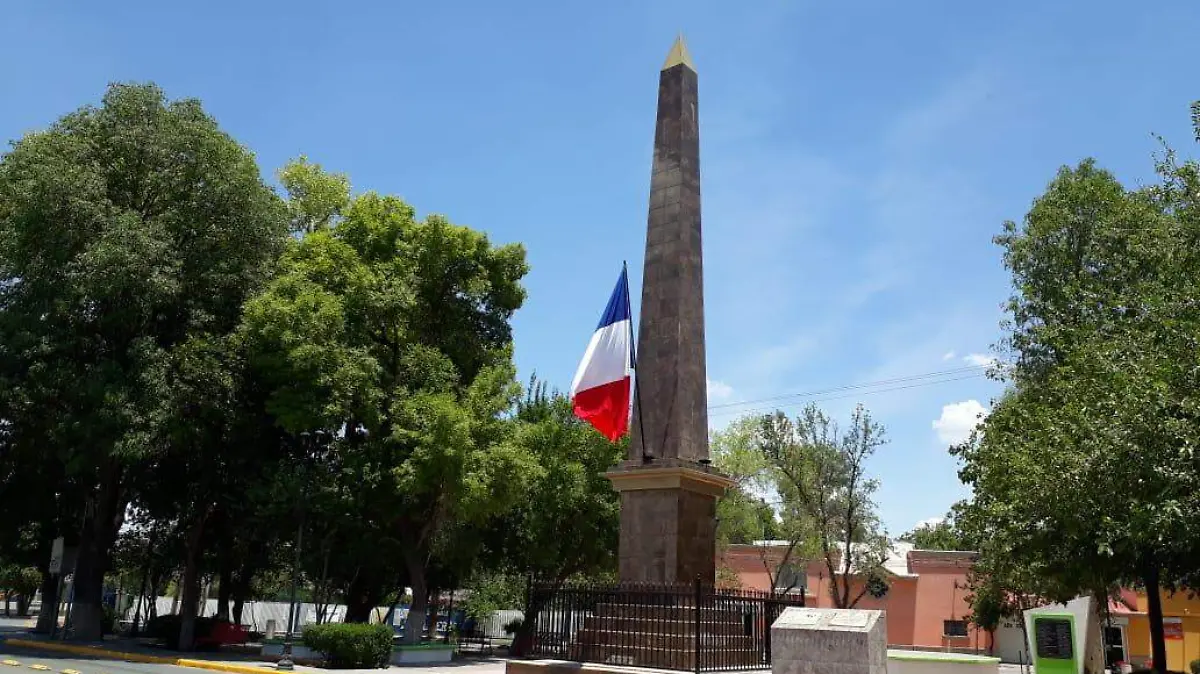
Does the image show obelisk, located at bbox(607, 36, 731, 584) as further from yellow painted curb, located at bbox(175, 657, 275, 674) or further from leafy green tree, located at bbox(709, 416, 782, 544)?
leafy green tree, located at bbox(709, 416, 782, 544)

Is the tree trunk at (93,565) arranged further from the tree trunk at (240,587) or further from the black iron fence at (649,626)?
the black iron fence at (649,626)

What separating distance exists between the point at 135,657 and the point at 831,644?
19.3m

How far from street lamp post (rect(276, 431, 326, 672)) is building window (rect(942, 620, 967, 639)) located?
29831mm

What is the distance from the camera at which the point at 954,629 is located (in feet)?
140

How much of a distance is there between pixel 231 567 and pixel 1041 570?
1049 inches

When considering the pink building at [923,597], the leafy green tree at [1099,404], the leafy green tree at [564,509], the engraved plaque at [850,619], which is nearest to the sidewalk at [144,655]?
the leafy green tree at [564,509]

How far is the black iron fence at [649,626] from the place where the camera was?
1250cm

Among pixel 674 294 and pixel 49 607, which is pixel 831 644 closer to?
pixel 674 294

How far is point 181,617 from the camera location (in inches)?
1101

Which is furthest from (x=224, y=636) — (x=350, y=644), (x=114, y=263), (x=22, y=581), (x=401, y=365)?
(x=22, y=581)

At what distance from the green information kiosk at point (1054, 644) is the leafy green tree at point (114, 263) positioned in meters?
21.0

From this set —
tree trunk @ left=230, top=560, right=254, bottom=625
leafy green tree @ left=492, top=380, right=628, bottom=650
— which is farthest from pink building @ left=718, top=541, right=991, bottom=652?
tree trunk @ left=230, top=560, right=254, bottom=625

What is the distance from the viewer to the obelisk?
1410 cm

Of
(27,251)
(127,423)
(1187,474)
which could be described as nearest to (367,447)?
(127,423)
